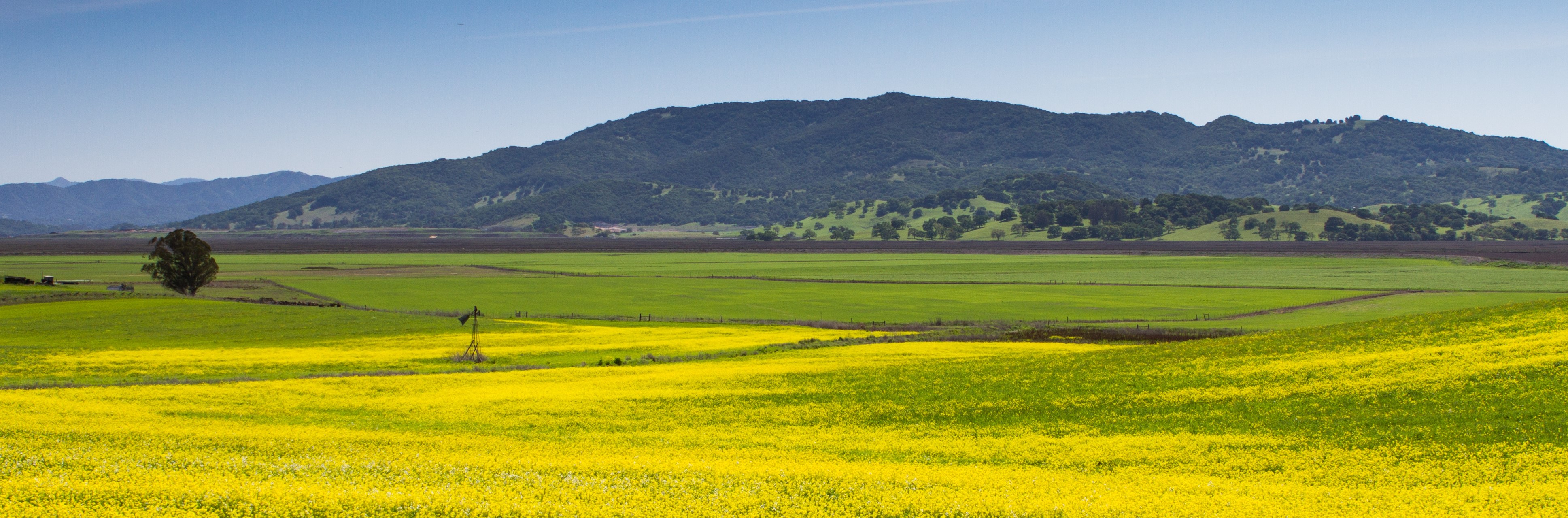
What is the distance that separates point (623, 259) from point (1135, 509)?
13184cm

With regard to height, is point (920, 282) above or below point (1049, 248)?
below

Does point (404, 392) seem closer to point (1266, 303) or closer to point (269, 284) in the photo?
point (1266, 303)

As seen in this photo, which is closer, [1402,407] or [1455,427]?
[1455,427]

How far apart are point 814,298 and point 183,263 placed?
1768 inches

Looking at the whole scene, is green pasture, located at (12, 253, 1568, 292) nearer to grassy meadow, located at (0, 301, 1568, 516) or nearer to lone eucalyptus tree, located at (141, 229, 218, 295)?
lone eucalyptus tree, located at (141, 229, 218, 295)

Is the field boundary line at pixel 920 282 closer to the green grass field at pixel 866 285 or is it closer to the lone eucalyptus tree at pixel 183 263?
the green grass field at pixel 866 285

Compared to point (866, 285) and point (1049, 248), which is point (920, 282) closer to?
point (866, 285)

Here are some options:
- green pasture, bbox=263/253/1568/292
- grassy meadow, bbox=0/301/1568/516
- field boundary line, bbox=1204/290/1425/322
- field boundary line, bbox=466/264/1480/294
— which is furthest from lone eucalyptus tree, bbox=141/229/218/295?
field boundary line, bbox=1204/290/1425/322

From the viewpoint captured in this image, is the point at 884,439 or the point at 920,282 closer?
the point at 884,439

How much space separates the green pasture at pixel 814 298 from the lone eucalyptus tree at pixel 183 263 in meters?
9.05

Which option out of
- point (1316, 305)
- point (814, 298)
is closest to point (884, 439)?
point (814, 298)

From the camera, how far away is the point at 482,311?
66.1 meters

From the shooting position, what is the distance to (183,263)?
71.6 meters

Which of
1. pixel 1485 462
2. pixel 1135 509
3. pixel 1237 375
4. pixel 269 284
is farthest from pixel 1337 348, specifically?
pixel 269 284
